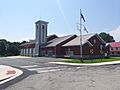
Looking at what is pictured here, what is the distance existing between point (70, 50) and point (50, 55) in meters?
8.21

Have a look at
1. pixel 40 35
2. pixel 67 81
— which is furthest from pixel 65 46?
pixel 67 81

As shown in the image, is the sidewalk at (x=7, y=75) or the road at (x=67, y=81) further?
the sidewalk at (x=7, y=75)

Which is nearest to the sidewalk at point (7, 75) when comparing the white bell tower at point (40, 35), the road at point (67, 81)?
the road at point (67, 81)

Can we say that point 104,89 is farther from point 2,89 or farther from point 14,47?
point 14,47

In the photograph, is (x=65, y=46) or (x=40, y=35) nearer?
(x=65, y=46)

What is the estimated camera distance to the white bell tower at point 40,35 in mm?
62375

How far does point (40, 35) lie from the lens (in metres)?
62.5

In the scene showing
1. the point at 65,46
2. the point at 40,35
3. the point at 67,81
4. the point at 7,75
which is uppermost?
the point at 40,35

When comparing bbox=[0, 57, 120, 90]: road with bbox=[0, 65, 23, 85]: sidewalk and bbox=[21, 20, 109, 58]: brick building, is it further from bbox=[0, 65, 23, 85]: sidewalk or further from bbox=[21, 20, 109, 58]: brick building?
bbox=[21, 20, 109, 58]: brick building

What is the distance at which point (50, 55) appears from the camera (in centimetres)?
5688

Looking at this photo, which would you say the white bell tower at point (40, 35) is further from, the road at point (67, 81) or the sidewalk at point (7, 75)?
the road at point (67, 81)

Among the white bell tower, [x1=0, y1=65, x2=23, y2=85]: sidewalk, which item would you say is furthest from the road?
the white bell tower

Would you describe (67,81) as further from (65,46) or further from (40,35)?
(40,35)

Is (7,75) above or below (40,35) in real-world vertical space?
below
